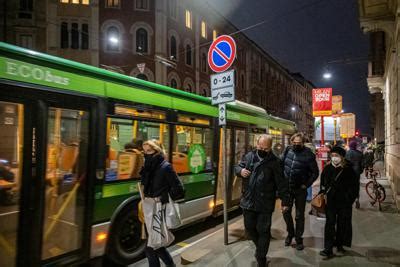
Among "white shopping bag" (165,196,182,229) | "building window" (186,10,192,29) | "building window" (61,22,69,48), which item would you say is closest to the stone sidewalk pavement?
"white shopping bag" (165,196,182,229)

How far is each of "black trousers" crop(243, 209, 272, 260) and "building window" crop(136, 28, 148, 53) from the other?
25423 millimetres

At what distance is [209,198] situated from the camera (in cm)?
784

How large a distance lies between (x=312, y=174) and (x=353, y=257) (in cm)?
136

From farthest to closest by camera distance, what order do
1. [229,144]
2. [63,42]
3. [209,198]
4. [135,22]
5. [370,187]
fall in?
[135,22], [63,42], [370,187], [229,144], [209,198]

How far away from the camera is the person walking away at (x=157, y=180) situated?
14.8 feet

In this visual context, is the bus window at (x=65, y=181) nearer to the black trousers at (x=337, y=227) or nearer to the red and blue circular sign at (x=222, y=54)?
the red and blue circular sign at (x=222, y=54)

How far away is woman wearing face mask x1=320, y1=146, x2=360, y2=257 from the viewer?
17.6ft

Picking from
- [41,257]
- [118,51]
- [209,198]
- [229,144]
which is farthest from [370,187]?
[118,51]

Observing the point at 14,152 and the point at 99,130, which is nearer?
the point at 14,152

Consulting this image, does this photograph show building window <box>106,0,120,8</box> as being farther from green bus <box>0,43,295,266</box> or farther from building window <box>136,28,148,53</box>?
green bus <box>0,43,295,266</box>

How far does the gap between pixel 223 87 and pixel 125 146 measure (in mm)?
1885

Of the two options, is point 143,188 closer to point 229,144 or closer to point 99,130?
point 99,130

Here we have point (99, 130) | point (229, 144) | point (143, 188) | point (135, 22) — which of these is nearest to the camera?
point (143, 188)

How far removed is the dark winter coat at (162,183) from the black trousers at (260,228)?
0.96 meters
